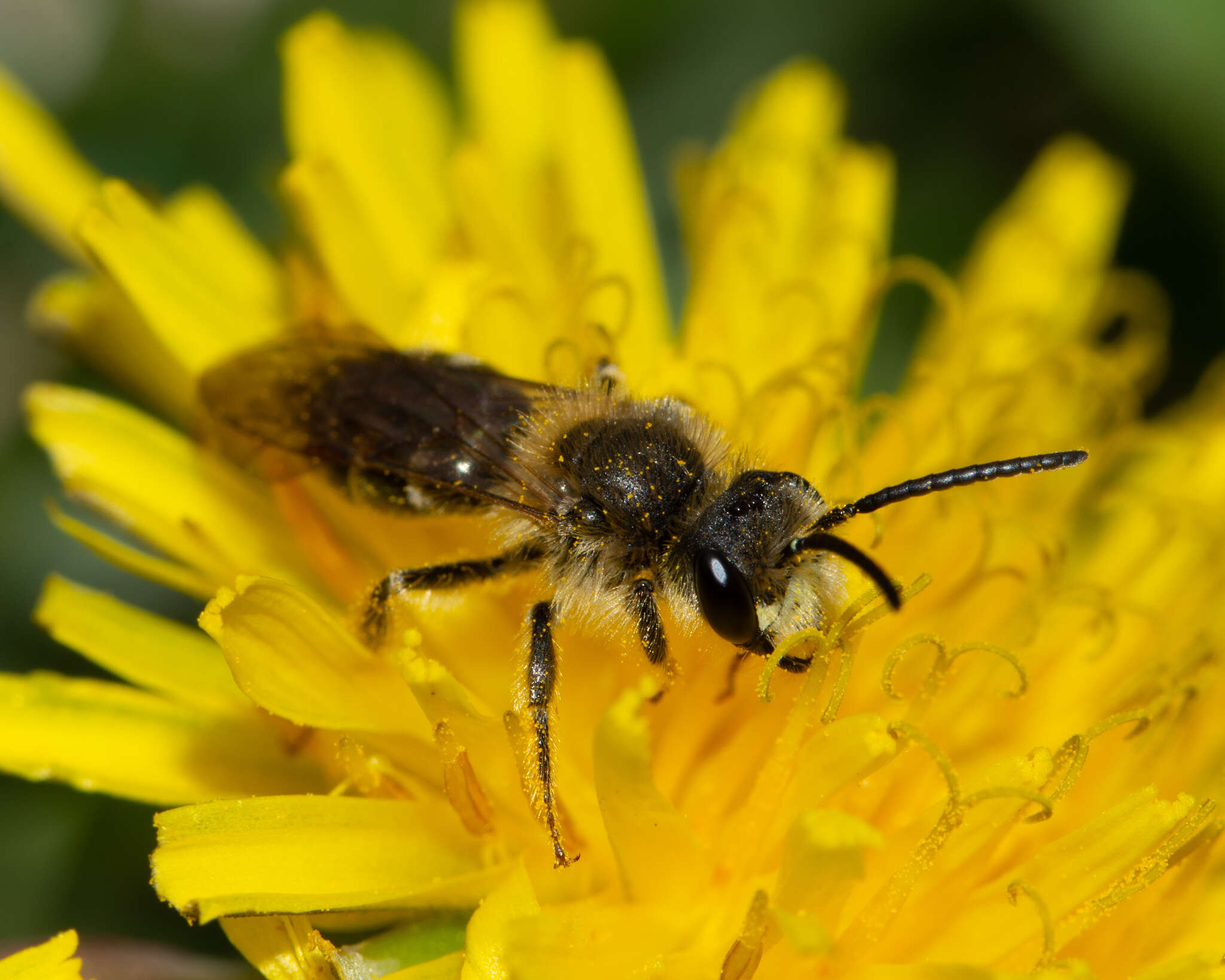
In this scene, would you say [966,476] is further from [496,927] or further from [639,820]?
[496,927]

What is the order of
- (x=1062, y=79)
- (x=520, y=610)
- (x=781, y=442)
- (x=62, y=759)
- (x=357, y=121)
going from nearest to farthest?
(x=62, y=759)
(x=520, y=610)
(x=781, y=442)
(x=357, y=121)
(x=1062, y=79)

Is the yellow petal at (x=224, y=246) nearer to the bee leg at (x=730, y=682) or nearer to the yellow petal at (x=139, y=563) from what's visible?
the yellow petal at (x=139, y=563)

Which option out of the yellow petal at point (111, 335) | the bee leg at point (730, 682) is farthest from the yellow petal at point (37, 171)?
the bee leg at point (730, 682)

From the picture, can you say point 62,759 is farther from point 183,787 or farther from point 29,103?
point 29,103

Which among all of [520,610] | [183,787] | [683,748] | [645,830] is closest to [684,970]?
[645,830]

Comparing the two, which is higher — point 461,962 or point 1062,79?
point 1062,79

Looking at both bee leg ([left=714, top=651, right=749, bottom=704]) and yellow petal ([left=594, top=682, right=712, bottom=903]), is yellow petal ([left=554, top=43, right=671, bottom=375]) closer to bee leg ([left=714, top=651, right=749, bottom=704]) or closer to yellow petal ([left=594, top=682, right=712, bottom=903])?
bee leg ([left=714, top=651, right=749, bottom=704])

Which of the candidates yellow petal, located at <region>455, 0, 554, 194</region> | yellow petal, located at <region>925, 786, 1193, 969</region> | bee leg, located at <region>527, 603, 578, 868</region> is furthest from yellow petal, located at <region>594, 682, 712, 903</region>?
yellow petal, located at <region>455, 0, 554, 194</region>
